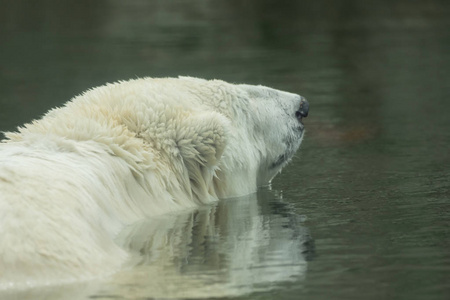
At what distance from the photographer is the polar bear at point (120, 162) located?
14.0 ft

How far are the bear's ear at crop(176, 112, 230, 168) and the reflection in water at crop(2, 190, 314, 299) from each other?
0.35 m

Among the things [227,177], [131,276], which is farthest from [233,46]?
[131,276]

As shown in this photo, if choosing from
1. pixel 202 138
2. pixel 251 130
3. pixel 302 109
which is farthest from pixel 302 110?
pixel 202 138

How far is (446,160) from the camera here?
23.9 ft

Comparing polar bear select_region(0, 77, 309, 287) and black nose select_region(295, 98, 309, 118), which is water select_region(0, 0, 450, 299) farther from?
black nose select_region(295, 98, 309, 118)

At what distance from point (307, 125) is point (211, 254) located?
14.4 feet

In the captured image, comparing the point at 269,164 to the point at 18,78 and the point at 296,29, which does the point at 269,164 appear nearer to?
the point at 18,78

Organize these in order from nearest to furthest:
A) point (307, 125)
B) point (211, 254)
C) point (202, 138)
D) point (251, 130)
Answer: point (211, 254) → point (202, 138) → point (251, 130) → point (307, 125)

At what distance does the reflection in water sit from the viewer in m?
4.14

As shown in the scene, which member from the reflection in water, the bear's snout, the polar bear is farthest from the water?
the bear's snout

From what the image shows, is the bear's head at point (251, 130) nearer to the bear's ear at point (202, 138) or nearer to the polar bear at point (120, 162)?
the polar bear at point (120, 162)

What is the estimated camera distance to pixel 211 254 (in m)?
4.87

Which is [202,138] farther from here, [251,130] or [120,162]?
[251,130]

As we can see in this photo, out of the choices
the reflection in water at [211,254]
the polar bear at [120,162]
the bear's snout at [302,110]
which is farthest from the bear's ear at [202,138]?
the bear's snout at [302,110]
